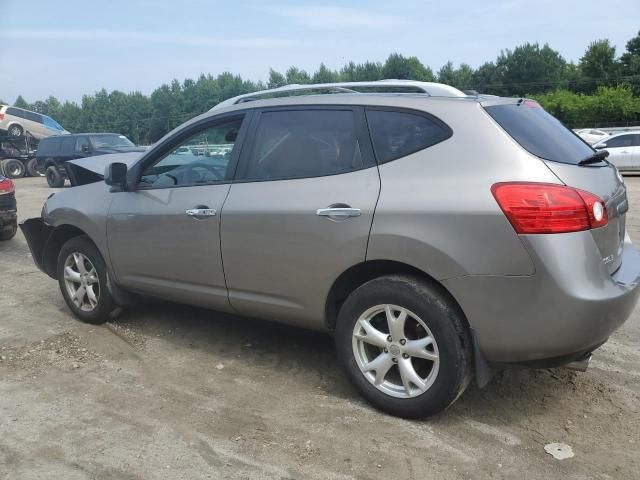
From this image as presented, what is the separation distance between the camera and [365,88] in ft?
12.5

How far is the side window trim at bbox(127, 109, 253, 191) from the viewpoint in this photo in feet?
12.8

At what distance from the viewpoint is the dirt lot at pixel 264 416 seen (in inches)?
111

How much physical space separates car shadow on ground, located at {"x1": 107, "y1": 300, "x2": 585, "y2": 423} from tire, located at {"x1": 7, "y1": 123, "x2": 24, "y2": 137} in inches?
1050

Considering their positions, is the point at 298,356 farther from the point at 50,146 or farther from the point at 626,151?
the point at 50,146

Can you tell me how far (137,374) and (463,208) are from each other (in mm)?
2419

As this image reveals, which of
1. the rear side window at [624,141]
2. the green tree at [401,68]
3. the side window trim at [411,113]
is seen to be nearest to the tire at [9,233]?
the side window trim at [411,113]

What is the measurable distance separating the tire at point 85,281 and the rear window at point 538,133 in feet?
10.5

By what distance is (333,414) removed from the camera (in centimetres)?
334

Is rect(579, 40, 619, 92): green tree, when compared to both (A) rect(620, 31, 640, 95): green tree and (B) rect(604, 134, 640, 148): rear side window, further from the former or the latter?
(B) rect(604, 134, 640, 148): rear side window

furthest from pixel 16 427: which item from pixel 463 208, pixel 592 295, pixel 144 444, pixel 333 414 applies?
pixel 592 295

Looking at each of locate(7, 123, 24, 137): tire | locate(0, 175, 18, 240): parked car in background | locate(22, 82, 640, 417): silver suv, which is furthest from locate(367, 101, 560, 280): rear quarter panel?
locate(7, 123, 24, 137): tire

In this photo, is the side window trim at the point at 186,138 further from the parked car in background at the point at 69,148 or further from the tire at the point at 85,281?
the parked car in background at the point at 69,148

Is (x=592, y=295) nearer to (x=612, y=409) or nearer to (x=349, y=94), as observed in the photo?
(x=612, y=409)

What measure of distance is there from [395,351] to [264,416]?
828 mm
